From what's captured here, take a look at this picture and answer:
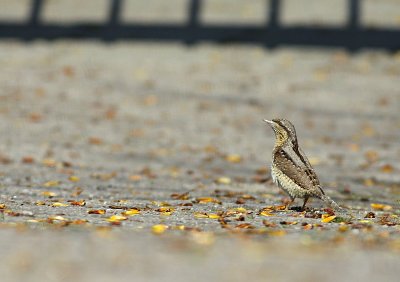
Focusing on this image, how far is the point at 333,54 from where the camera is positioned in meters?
18.1

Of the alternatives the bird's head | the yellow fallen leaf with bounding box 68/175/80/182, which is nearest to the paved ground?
the yellow fallen leaf with bounding box 68/175/80/182

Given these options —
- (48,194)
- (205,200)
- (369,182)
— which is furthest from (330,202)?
(369,182)

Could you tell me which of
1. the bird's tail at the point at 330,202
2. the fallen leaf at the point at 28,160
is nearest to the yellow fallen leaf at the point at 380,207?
the bird's tail at the point at 330,202

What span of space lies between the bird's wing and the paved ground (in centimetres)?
30

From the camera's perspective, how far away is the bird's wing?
27.4ft

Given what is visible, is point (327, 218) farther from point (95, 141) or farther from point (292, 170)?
point (95, 141)

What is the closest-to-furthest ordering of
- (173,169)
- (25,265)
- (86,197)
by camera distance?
1. (25,265)
2. (86,197)
3. (173,169)

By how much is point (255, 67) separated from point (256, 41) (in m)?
0.86

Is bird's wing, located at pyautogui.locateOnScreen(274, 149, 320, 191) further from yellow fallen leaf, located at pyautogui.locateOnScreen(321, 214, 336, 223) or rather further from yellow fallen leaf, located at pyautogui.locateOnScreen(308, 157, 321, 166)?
yellow fallen leaf, located at pyautogui.locateOnScreen(308, 157, 321, 166)

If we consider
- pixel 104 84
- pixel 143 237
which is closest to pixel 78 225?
pixel 143 237

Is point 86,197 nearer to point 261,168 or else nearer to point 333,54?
point 261,168

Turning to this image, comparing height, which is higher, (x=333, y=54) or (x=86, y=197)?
(x=333, y=54)

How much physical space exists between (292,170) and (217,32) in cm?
1024

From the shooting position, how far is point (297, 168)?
8.40 metres
